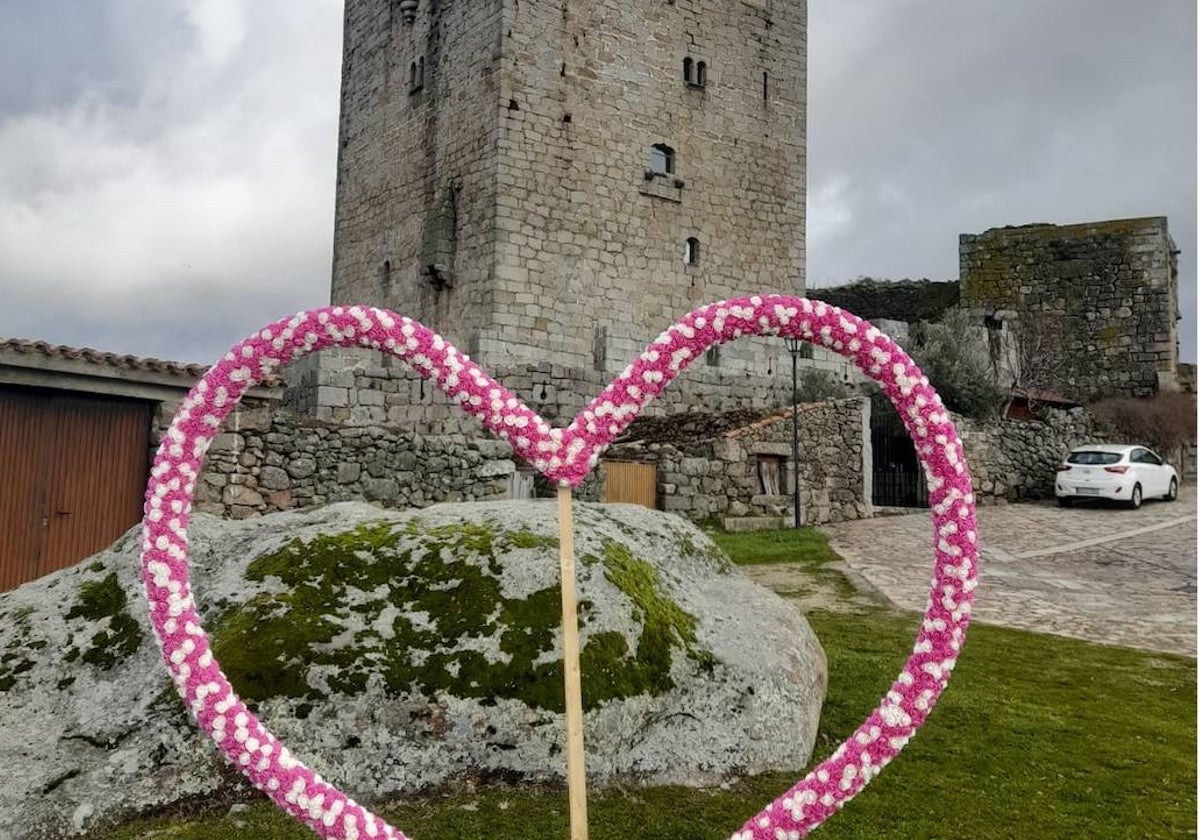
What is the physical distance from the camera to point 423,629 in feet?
12.6

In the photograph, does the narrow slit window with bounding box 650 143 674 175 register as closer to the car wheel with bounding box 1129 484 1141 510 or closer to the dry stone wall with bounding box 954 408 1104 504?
the dry stone wall with bounding box 954 408 1104 504

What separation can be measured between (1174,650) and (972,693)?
330cm

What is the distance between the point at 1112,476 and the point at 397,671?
62.9ft

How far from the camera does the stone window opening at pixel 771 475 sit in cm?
1605

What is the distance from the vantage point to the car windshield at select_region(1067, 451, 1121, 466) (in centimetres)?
1898

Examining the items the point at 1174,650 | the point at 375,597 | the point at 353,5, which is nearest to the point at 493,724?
the point at 375,597

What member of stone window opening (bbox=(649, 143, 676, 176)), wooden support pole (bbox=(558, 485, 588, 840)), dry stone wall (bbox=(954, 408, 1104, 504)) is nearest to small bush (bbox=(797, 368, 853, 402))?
dry stone wall (bbox=(954, 408, 1104, 504))

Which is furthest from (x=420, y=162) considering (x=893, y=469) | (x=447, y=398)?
(x=893, y=469)

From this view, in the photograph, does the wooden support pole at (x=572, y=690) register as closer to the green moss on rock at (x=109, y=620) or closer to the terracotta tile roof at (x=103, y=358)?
the green moss on rock at (x=109, y=620)

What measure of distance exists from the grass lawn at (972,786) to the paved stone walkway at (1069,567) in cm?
250

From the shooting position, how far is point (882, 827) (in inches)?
135

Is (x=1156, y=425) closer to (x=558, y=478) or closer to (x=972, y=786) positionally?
(x=972, y=786)

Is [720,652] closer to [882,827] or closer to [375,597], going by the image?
[882,827]

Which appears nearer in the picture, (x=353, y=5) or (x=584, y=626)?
(x=584, y=626)
